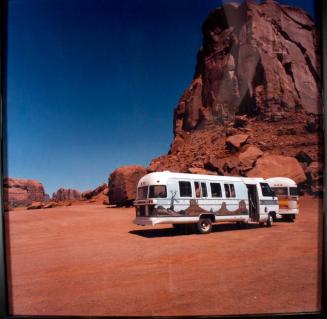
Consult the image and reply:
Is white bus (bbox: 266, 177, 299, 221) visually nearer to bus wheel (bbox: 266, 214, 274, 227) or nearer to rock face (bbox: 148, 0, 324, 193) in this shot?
bus wheel (bbox: 266, 214, 274, 227)

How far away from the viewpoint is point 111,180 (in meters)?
13.5

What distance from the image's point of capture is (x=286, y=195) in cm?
1210

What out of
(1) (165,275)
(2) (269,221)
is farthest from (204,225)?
(1) (165,275)

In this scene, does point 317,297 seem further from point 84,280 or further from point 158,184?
point 158,184

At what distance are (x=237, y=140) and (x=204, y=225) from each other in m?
12.8

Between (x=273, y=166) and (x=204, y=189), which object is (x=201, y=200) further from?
(x=273, y=166)

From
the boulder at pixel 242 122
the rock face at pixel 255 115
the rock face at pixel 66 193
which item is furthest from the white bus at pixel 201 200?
the boulder at pixel 242 122

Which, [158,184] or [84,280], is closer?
[84,280]

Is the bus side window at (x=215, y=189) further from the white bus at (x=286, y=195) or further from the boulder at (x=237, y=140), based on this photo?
the boulder at (x=237, y=140)

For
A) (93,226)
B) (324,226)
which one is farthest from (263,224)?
(324,226)

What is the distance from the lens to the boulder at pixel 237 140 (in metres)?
21.4

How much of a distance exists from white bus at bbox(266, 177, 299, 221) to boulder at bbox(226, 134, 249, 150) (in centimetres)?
903

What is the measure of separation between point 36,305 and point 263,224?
958 cm

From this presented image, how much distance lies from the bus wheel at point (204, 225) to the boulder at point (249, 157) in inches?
321
